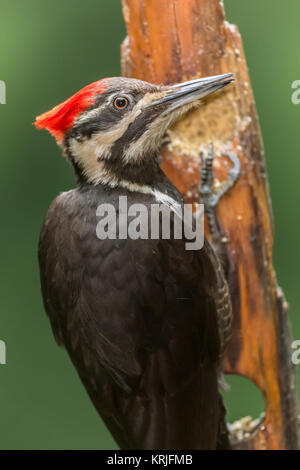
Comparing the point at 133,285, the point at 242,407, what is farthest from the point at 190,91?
the point at 242,407

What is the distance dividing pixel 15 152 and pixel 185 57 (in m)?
1.91

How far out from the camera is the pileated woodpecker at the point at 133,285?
290 cm

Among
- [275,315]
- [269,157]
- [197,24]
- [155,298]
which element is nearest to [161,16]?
[197,24]

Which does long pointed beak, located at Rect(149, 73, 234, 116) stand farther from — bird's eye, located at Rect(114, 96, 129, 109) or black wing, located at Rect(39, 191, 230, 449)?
black wing, located at Rect(39, 191, 230, 449)

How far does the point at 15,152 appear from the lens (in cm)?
473

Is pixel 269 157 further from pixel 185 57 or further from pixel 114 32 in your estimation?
pixel 185 57

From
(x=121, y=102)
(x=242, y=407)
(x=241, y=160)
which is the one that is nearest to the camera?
(x=121, y=102)

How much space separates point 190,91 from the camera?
9.51ft

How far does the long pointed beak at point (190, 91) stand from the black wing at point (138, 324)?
1.71 feet

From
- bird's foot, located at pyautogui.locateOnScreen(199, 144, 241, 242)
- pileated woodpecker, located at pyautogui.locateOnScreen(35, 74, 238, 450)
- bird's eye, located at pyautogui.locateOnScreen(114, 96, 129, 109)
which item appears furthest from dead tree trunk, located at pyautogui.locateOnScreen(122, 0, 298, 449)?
bird's eye, located at pyautogui.locateOnScreen(114, 96, 129, 109)

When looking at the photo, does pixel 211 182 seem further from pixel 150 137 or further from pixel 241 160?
pixel 150 137

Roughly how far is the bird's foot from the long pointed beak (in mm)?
363

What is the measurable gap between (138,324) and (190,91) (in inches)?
36.3

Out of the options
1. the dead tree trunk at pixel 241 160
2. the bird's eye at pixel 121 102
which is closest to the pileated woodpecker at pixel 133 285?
the bird's eye at pixel 121 102
